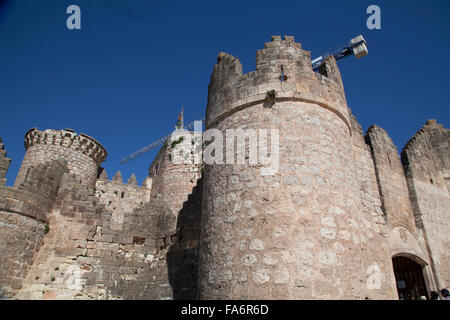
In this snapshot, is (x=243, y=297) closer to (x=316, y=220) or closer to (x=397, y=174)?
(x=316, y=220)

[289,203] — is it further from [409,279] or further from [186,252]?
[409,279]

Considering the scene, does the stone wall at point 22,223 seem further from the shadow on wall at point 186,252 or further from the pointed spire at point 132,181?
the pointed spire at point 132,181

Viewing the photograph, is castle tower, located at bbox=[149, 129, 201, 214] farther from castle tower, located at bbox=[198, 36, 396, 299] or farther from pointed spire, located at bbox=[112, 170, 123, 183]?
castle tower, located at bbox=[198, 36, 396, 299]

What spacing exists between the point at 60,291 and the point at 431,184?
10.7 m

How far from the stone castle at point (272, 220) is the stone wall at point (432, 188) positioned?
5 centimetres

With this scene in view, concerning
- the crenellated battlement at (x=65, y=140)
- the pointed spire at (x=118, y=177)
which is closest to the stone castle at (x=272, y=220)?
the crenellated battlement at (x=65, y=140)

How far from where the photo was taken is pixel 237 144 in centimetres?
595

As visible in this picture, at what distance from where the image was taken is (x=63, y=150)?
1825 cm

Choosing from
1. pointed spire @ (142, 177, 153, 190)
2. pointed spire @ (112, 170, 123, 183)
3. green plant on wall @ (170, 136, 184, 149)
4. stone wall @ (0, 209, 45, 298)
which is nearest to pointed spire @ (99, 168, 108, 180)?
pointed spire @ (112, 170, 123, 183)

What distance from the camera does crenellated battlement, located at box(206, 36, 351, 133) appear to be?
20.0 ft

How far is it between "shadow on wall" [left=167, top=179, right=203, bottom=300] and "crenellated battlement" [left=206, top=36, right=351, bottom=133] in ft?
8.49

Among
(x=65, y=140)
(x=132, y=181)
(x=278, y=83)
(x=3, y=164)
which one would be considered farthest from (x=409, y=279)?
(x=65, y=140)

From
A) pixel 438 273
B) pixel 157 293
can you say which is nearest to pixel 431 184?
pixel 438 273

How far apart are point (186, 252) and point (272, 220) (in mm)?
3739
